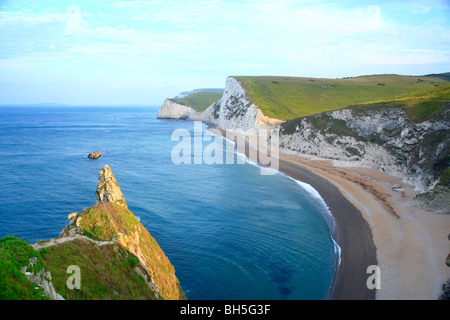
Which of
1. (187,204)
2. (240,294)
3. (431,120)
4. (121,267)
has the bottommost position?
(240,294)

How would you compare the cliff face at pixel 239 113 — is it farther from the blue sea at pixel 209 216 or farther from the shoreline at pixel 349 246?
the shoreline at pixel 349 246

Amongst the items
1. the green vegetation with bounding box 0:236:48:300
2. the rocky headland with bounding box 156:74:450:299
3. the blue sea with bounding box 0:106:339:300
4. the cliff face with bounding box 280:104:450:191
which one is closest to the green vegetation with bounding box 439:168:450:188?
the rocky headland with bounding box 156:74:450:299

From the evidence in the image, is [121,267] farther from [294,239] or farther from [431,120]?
[431,120]

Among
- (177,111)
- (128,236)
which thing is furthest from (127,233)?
(177,111)

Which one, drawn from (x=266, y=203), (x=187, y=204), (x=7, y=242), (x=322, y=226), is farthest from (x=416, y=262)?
(x=7, y=242)

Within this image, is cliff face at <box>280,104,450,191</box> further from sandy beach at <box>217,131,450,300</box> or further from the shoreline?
the shoreline

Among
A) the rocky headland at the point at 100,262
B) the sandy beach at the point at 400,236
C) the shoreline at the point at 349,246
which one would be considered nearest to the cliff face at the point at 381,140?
the sandy beach at the point at 400,236

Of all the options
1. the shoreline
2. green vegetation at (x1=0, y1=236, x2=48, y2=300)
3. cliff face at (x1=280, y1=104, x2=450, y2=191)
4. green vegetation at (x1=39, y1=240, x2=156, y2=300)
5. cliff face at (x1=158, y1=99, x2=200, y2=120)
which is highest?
cliff face at (x1=158, y1=99, x2=200, y2=120)
